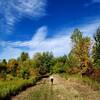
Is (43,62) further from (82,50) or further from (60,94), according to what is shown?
(60,94)

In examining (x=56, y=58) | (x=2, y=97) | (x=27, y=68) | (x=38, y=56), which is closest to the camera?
(x=2, y=97)

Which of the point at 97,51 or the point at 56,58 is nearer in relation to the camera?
the point at 97,51

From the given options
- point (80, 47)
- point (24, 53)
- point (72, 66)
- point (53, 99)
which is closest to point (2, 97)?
point (53, 99)

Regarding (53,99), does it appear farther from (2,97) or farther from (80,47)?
(80,47)

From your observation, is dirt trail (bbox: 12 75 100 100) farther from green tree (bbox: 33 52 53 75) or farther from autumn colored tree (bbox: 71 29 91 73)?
green tree (bbox: 33 52 53 75)

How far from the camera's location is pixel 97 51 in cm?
5356

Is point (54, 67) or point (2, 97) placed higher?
point (54, 67)

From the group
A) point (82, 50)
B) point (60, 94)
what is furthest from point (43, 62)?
point (60, 94)

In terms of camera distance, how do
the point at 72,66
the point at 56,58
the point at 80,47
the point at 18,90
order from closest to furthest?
the point at 18,90
the point at 80,47
the point at 72,66
the point at 56,58

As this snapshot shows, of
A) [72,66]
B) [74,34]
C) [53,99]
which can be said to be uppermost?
[74,34]

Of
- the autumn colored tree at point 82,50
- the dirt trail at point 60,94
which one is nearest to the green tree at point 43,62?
the autumn colored tree at point 82,50

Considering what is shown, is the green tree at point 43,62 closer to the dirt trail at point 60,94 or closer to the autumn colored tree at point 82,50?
the autumn colored tree at point 82,50

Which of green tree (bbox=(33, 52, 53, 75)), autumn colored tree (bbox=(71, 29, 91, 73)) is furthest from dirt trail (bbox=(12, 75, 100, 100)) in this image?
green tree (bbox=(33, 52, 53, 75))

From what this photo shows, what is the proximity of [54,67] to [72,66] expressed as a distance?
911 inches
